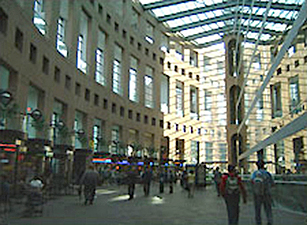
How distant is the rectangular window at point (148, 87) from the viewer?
5058 cm

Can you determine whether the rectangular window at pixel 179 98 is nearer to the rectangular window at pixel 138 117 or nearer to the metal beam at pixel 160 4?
the rectangular window at pixel 138 117

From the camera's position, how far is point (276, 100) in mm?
16625

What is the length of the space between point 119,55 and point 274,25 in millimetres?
26355

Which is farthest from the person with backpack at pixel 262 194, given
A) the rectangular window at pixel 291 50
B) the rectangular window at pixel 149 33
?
the rectangular window at pixel 149 33

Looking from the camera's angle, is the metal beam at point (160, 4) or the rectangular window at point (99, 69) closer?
the rectangular window at point (99, 69)

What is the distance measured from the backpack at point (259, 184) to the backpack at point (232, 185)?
761 mm

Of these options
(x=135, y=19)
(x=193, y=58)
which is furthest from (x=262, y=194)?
(x=193, y=58)

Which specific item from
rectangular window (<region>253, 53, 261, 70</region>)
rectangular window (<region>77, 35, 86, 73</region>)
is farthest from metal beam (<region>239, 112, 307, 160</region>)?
rectangular window (<region>77, 35, 86, 73</region>)

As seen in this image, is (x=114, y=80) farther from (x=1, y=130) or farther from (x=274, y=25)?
(x=1, y=130)

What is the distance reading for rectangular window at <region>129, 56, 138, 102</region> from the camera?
46500 millimetres

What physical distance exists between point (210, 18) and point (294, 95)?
39101 millimetres

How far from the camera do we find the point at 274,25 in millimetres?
18812

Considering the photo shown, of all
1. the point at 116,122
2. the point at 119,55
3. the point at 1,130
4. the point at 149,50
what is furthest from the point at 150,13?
the point at 1,130

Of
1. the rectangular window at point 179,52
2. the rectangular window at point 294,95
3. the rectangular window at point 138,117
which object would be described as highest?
the rectangular window at point 179,52
